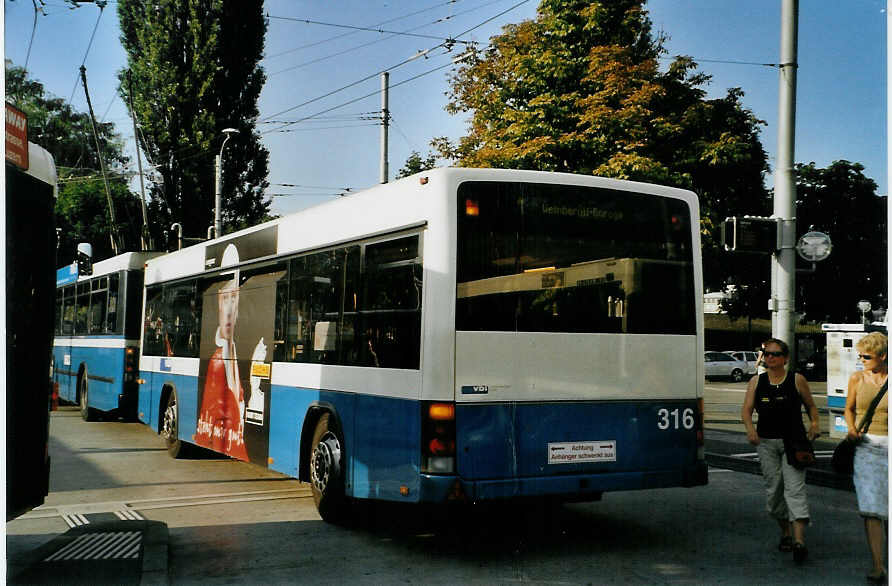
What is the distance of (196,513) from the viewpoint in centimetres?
863

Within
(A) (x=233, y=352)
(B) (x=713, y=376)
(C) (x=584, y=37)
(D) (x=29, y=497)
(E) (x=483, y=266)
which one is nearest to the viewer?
(D) (x=29, y=497)

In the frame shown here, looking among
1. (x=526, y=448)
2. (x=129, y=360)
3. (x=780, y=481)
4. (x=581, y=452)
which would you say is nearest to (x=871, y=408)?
(x=780, y=481)

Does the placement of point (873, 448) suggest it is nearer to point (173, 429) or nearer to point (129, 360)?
point (173, 429)

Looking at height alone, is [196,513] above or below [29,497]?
below

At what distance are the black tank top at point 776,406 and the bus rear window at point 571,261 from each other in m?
0.73

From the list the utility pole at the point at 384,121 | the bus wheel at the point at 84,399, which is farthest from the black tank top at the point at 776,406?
the utility pole at the point at 384,121

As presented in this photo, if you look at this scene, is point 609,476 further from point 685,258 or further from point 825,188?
point 825,188

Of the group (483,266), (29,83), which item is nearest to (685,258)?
(483,266)

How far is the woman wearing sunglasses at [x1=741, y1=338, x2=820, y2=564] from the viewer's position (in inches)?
277

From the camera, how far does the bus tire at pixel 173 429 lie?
483 inches

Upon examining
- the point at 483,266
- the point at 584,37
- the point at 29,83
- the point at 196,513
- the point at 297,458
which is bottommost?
the point at 196,513

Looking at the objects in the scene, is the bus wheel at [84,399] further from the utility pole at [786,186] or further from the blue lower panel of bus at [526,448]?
the utility pole at [786,186]

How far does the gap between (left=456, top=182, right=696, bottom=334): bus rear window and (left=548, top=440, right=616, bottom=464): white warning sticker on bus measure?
818 millimetres

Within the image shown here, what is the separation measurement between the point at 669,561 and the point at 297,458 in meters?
3.37
